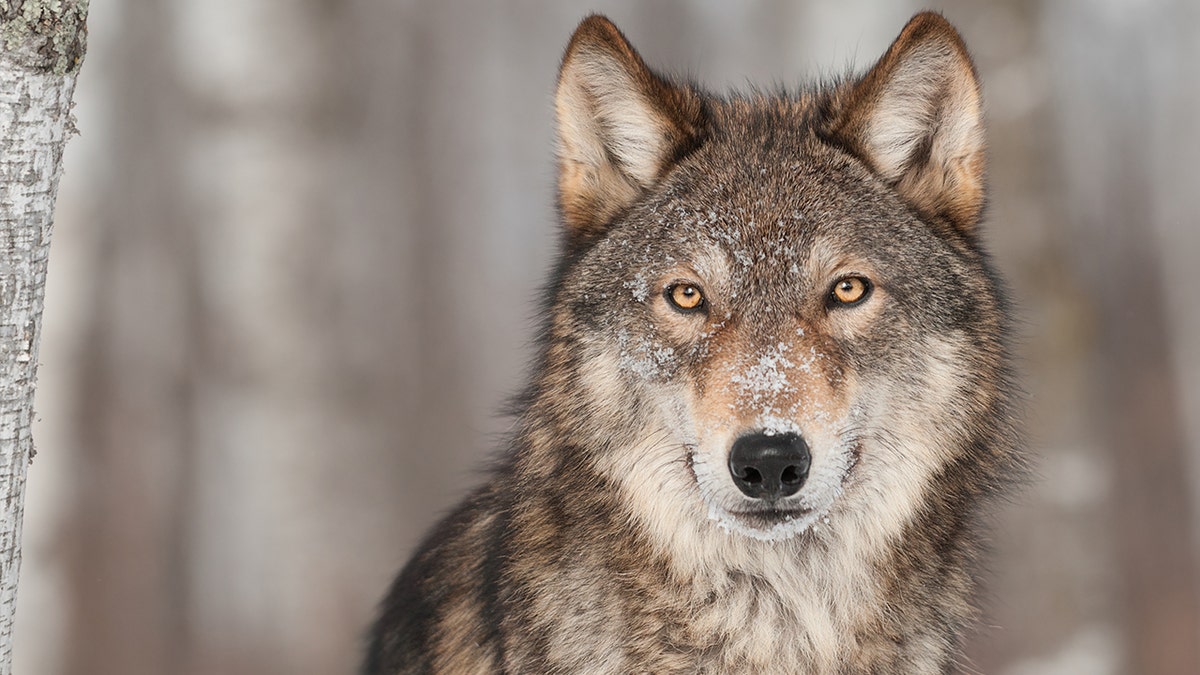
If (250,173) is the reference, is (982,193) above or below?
below

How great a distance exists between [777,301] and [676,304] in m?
0.28

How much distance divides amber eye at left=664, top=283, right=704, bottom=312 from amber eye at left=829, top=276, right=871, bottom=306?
14.5 inches

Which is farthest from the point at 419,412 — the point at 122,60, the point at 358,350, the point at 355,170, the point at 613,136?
the point at 613,136

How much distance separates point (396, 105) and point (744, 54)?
360cm

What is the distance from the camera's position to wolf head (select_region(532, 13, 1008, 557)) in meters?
2.96

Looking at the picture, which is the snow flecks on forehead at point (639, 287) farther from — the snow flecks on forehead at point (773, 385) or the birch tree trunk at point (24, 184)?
the birch tree trunk at point (24, 184)

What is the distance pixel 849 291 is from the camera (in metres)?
3.12

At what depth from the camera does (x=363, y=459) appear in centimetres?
1002

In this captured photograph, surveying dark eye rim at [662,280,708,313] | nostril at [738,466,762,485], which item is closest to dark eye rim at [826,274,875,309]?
dark eye rim at [662,280,708,313]

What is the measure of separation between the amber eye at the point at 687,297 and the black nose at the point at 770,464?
0.47 m

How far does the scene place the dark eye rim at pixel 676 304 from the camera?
3.13 m

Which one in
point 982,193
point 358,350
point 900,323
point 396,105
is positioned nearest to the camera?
point 900,323

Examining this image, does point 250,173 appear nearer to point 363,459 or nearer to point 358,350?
point 358,350

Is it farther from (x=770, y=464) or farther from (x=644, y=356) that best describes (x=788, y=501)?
(x=644, y=356)
